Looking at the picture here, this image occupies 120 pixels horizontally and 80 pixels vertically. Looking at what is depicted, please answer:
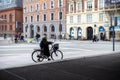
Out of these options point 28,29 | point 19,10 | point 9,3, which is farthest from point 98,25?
point 9,3

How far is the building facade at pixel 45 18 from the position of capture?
66.2 meters

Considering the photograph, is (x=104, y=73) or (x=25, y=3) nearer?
(x=104, y=73)

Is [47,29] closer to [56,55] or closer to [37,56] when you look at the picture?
[56,55]

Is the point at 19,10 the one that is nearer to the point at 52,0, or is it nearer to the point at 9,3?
the point at 9,3

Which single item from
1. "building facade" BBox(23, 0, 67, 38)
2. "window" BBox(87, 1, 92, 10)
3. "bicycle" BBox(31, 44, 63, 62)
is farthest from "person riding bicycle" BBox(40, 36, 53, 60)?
"building facade" BBox(23, 0, 67, 38)

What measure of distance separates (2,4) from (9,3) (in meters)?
7.11

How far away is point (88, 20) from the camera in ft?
190

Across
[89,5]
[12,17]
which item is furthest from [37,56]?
[12,17]

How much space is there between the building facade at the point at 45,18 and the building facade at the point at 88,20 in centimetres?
270

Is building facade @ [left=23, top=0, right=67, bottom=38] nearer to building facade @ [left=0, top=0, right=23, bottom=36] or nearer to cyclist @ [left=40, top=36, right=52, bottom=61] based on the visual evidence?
building facade @ [left=0, top=0, right=23, bottom=36]

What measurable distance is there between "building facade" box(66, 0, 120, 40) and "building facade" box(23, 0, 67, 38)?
8.84 ft

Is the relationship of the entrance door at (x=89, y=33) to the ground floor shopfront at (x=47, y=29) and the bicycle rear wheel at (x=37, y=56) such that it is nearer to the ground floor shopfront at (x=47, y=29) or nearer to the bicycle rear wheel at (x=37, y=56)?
the ground floor shopfront at (x=47, y=29)

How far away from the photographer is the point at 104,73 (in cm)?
1037

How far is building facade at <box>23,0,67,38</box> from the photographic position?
6619 centimetres
